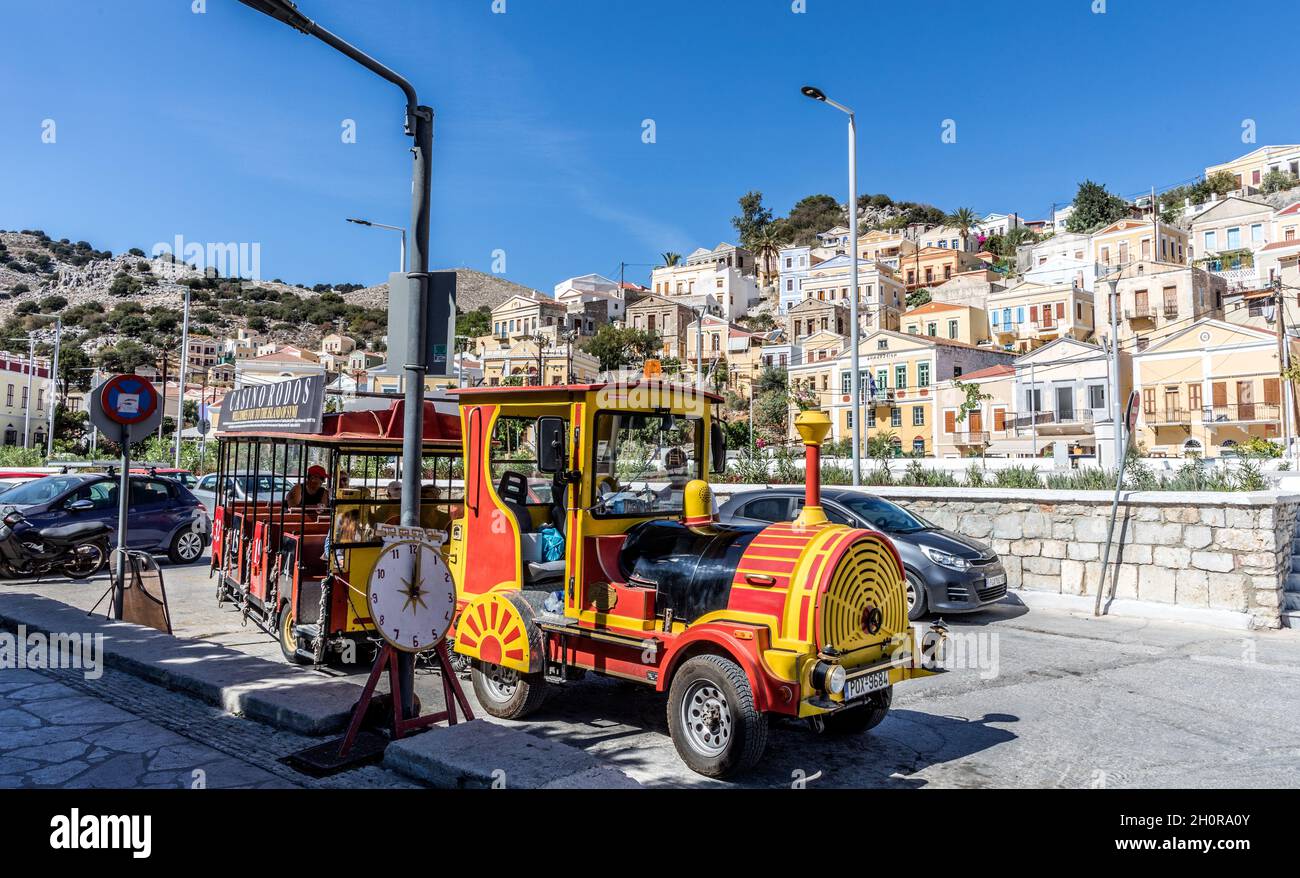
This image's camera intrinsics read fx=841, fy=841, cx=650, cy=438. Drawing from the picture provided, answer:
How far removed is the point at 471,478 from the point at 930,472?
12.7 metres

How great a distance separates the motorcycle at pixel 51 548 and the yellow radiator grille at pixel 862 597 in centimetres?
1360

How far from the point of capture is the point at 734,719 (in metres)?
4.76

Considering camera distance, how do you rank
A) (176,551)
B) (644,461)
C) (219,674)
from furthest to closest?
(176,551) < (219,674) < (644,461)

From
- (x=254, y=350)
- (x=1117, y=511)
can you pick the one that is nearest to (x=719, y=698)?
(x=1117, y=511)

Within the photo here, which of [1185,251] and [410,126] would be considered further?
[1185,251]

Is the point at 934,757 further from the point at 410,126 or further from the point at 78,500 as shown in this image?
the point at 78,500

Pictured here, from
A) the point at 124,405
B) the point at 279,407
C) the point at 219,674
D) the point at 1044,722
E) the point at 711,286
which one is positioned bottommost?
the point at 1044,722

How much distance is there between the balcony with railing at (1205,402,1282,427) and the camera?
43906mm

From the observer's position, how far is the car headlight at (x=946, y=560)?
1037 centimetres

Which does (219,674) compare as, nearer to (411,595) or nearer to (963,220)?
(411,595)

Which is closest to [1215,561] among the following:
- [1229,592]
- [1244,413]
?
[1229,592]

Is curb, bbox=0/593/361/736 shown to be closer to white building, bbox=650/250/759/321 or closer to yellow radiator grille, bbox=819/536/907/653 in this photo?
yellow radiator grille, bbox=819/536/907/653

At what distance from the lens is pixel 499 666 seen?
638 cm

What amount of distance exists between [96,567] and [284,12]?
40.5ft
